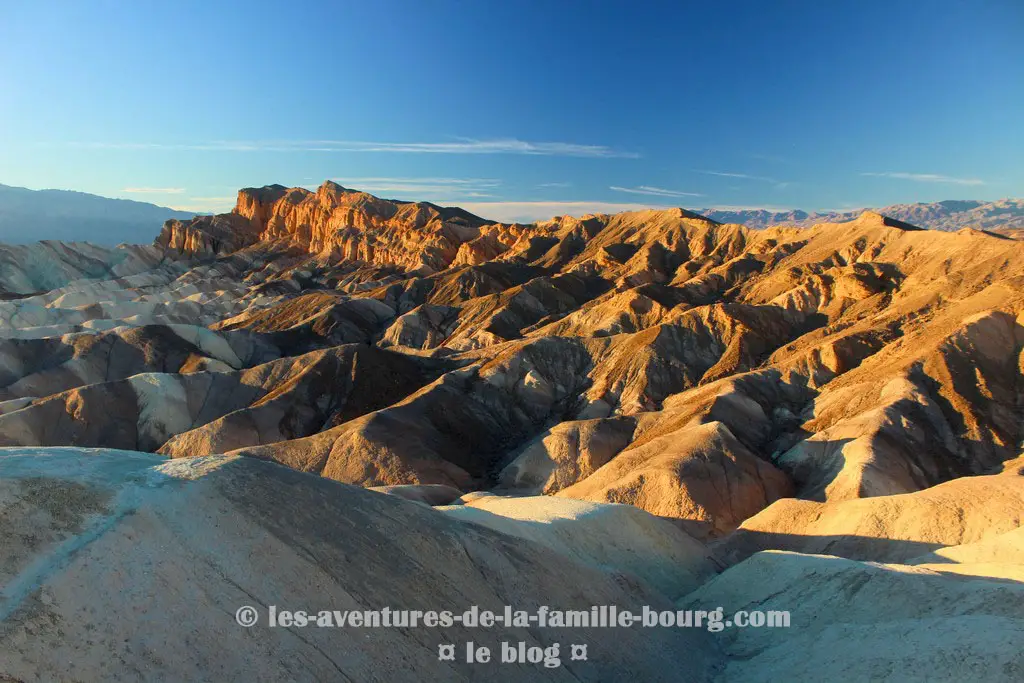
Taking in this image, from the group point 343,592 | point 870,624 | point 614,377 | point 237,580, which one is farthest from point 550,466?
point 237,580

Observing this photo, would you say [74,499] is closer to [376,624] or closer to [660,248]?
[376,624]

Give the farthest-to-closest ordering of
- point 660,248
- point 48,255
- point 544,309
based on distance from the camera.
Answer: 1. point 48,255
2. point 660,248
3. point 544,309

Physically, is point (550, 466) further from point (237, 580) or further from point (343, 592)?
point (237, 580)

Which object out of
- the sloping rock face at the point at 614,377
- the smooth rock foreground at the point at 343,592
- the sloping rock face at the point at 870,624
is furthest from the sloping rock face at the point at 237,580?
the sloping rock face at the point at 614,377

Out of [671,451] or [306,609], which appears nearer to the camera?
[306,609]

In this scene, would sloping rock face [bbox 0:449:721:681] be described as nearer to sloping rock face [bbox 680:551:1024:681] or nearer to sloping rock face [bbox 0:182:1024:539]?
sloping rock face [bbox 680:551:1024:681]

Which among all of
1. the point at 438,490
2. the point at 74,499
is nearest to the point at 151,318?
the point at 438,490
